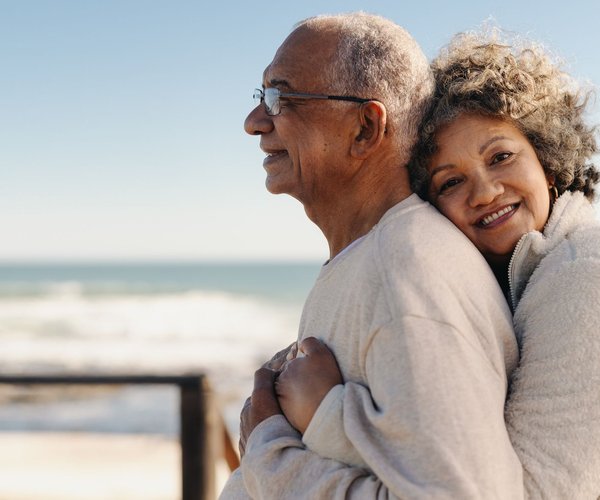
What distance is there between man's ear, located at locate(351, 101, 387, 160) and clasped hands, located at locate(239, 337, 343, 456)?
46cm

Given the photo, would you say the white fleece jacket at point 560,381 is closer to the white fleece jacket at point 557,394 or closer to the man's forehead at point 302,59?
the white fleece jacket at point 557,394

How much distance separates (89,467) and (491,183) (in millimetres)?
7530

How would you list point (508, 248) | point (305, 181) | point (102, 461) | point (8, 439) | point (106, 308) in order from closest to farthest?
point (508, 248) < point (305, 181) < point (102, 461) < point (8, 439) < point (106, 308)

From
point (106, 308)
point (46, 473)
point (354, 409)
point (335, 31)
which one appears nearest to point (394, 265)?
point (354, 409)

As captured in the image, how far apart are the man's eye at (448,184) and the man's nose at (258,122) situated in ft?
1.40

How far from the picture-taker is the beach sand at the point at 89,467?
23.5 feet

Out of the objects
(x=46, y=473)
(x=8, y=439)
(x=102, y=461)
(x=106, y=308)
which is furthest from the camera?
(x=106, y=308)

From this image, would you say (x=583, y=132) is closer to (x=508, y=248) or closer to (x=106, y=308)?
(x=508, y=248)

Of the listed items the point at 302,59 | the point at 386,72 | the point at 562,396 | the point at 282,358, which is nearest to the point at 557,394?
the point at 562,396

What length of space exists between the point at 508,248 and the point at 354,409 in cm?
57

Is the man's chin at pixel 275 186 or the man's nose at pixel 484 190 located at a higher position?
the man's chin at pixel 275 186

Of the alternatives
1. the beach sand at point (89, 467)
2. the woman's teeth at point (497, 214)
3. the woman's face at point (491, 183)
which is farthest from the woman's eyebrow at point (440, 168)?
the beach sand at point (89, 467)

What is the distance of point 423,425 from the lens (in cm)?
118

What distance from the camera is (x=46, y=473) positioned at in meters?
7.91
